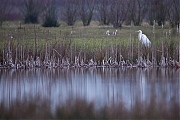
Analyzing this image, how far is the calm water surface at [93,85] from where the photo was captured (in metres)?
13.7

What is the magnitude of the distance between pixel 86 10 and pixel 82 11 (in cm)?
72

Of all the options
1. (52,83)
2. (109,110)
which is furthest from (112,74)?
(109,110)

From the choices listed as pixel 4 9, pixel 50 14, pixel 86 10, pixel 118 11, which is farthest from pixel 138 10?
pixel 4 9

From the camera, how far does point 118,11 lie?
34344 mm

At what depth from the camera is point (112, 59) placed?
63.5 feet

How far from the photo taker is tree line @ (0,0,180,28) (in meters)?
33.8

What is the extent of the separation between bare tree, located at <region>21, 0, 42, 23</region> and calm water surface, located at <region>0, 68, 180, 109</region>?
734 inches

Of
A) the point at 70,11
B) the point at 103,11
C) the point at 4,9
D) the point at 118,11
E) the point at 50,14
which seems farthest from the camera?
the point at 70,11

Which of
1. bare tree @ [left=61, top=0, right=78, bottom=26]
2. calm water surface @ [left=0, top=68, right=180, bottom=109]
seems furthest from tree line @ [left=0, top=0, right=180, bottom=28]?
calm water surface @ [left=0, top=68, right=180, bottom=109]

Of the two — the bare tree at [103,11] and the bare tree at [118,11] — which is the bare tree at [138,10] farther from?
the bare tree at [103,11]

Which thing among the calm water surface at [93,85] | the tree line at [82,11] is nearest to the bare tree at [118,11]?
the tree line at [82,11]

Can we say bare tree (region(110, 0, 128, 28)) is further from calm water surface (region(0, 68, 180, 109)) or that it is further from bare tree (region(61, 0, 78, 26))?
calm water surface (region(0, 68, 180, 109))

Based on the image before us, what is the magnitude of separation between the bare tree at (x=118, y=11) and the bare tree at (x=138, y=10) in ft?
Result: 1.22

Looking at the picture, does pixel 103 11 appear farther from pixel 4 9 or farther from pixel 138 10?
pixel 4 9
